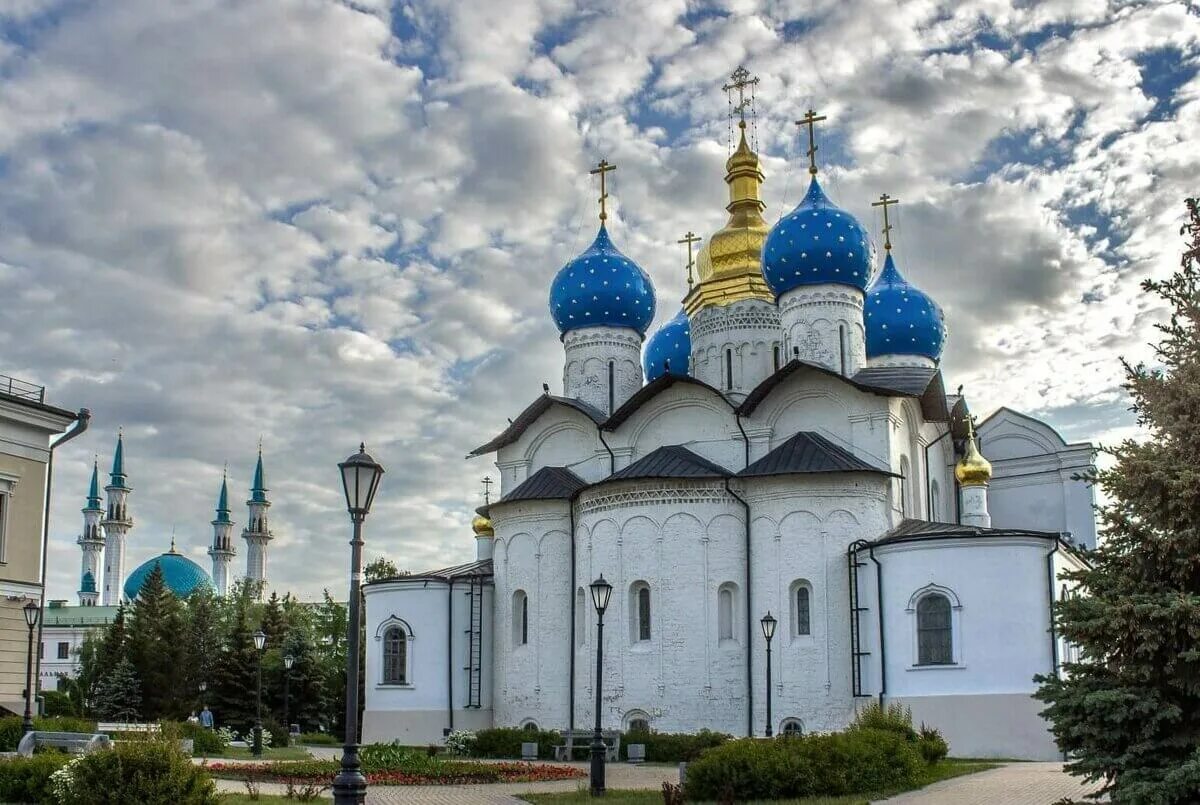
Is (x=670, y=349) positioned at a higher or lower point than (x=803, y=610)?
higher

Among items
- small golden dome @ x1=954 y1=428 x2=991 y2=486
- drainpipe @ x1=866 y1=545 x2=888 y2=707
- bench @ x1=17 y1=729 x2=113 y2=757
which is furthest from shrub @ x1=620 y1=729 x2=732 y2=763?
small golden dome @ x1=954 y1=428 x2=991 y2=486

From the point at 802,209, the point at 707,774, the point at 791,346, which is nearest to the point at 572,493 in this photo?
the point at 791,346

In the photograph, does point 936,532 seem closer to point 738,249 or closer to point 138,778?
point 738,249

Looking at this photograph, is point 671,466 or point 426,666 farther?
point 426,666

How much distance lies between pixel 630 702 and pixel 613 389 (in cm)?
924

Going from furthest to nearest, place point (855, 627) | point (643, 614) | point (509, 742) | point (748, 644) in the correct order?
point (643, 614)
point (748, 644)
point (509, 742)
point (855, 627)

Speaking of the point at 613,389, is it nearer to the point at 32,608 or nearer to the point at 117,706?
the point at 32,608

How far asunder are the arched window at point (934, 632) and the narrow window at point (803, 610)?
220cm

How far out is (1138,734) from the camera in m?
10.6

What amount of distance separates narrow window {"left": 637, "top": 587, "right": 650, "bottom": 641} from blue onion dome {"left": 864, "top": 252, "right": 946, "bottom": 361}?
1145 centimetres

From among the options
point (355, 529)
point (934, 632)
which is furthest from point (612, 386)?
point (355, 529)

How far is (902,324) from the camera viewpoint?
108 ft

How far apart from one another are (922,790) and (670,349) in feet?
70.7

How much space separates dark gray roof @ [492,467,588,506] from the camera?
27.5 meters
